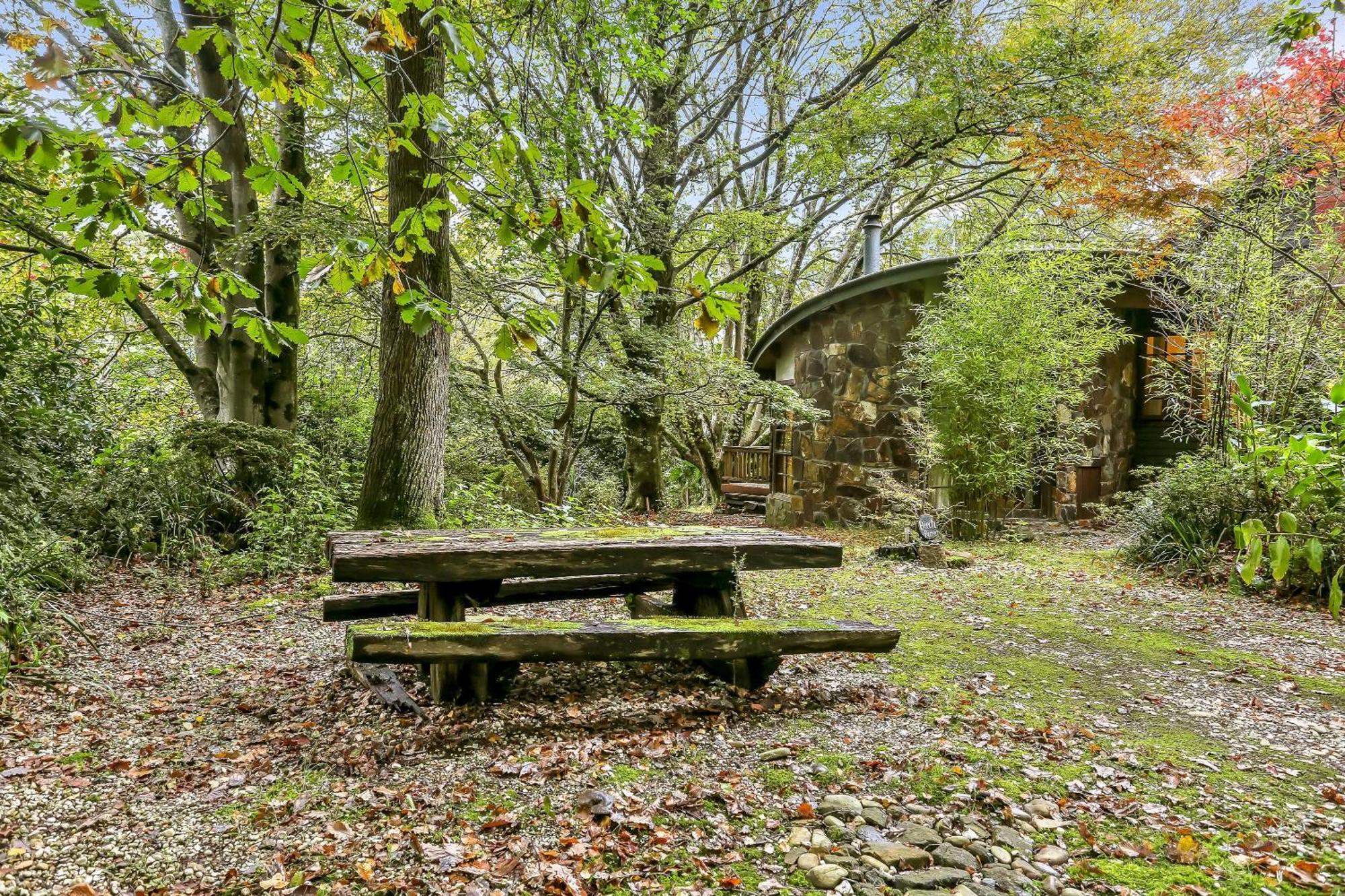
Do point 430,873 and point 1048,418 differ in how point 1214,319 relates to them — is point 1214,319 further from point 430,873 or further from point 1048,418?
point 430,873

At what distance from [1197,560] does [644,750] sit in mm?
5936

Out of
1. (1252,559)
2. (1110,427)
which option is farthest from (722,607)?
(1110,427)

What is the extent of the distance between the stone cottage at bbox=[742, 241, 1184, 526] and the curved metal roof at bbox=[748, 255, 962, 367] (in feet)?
0.06

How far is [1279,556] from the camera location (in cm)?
131

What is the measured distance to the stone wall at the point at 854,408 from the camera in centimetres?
988

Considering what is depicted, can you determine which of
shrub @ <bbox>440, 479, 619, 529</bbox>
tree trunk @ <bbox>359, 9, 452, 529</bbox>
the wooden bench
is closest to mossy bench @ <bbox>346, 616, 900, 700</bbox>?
the wooden bench

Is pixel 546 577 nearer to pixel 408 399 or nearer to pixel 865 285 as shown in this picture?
pixel 408 399

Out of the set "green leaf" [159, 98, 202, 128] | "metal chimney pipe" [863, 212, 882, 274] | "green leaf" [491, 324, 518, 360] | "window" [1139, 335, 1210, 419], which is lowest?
"green leaf" [491, 324, 518, 360]

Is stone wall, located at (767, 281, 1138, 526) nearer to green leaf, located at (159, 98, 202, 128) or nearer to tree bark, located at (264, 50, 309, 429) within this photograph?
tree bark, located at (264, 50, 309, 429)

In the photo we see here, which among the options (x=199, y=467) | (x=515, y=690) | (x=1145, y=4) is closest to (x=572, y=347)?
(x=199, y=467)

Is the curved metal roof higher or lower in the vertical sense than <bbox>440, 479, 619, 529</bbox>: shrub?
higher

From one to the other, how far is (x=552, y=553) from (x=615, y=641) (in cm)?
46

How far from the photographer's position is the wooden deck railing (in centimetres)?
1338

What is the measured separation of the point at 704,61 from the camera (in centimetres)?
1020
